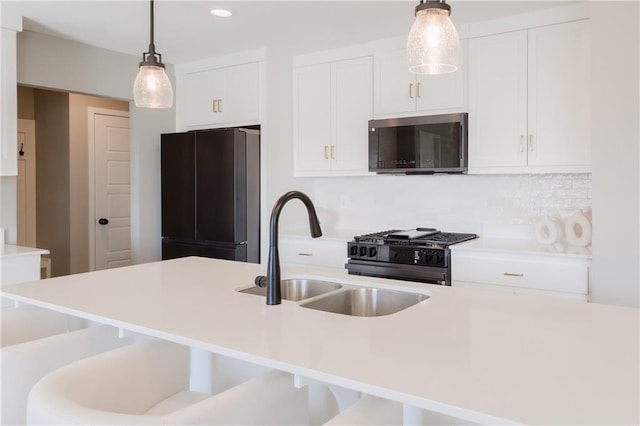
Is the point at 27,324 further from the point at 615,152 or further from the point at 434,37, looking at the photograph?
the point at 615,152

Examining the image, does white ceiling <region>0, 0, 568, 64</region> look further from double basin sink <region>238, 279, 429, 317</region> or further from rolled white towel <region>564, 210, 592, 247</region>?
double basin sink <region>238, 279, 429, 317</region>

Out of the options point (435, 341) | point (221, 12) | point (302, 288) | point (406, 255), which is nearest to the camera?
point (435, 341)

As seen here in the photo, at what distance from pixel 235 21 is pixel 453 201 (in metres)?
2.04

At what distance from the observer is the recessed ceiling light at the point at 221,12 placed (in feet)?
10.4

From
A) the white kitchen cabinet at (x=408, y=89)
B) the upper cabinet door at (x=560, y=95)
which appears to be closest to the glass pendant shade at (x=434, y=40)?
the upper cabinet door at (x=560, y=95)

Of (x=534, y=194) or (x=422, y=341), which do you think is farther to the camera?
(x=534, y=194)

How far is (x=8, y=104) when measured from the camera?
10.8 ft

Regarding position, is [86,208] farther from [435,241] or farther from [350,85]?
[435,241]

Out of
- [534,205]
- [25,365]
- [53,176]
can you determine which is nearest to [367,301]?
[25,365]

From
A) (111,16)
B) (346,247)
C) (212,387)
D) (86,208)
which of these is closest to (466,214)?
(346,247)

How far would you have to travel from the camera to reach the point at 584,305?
172 cm

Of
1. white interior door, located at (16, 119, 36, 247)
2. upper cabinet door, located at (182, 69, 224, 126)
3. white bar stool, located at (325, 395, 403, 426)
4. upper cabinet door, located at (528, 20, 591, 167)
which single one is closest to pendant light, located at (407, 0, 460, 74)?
white bar stool, located at (325, 395, 403, 426)

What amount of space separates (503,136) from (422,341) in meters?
2.36

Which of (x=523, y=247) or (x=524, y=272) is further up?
(x=523, y=247)
